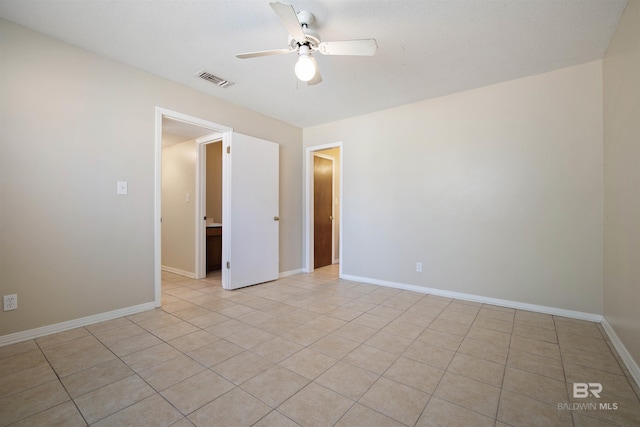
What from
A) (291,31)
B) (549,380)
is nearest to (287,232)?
(291,31)

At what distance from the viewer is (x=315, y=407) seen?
151cm

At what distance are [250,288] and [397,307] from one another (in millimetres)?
2006

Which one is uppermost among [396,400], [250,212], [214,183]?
[214,183]

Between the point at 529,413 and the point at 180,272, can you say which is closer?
the point at 529,413

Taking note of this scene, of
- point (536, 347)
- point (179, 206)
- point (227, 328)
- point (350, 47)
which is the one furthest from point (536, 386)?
point (179, 206)

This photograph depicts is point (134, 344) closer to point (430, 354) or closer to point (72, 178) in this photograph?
point (72, 178)

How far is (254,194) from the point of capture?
4.03 metres

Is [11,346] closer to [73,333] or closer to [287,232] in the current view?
[73,333]

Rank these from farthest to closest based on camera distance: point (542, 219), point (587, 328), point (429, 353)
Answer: point (542, 219), point (587, 328), point (429, 353)

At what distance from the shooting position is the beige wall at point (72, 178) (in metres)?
2.20

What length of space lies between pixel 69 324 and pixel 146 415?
5.52ft

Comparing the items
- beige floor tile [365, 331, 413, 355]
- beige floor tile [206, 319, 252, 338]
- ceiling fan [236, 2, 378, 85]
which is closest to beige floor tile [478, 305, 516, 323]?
beige floor tile [365, 331, 413, 355]

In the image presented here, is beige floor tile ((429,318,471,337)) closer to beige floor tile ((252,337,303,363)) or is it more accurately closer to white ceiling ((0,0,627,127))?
beige floor tile ((252,337,303,363))

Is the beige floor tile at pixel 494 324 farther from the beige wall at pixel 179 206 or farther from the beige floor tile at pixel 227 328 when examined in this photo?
the beige wall at pixel 179 206
